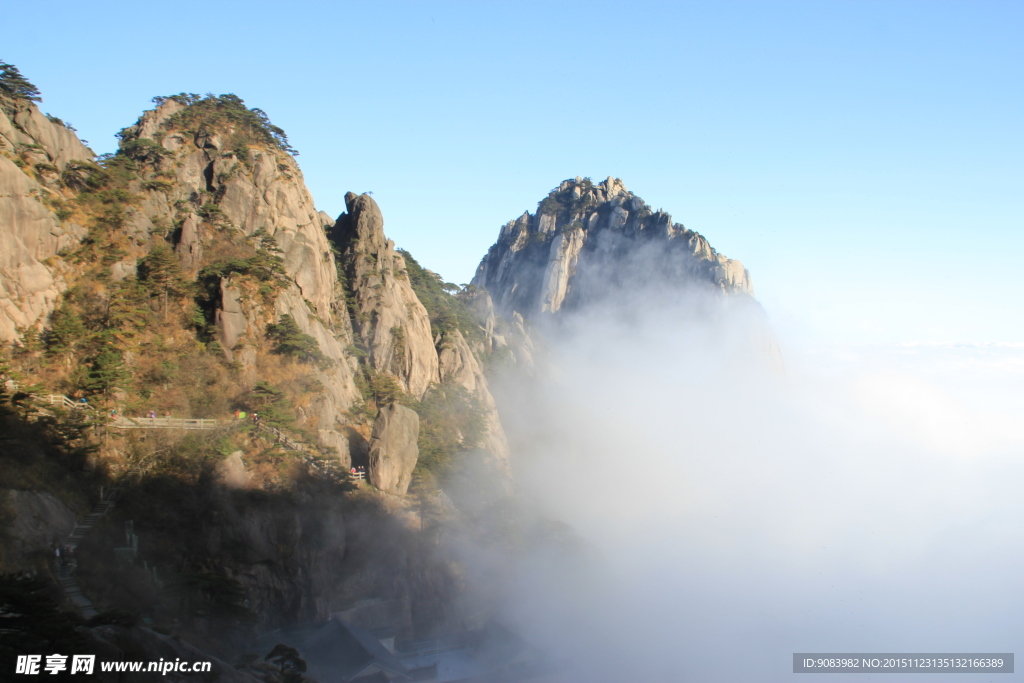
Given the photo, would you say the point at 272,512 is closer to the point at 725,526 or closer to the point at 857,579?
the point at 725,526

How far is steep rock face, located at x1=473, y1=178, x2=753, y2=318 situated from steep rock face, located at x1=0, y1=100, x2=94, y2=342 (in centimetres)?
8209

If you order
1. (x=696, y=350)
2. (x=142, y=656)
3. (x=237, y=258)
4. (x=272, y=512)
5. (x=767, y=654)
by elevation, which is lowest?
(x=767, y=654)

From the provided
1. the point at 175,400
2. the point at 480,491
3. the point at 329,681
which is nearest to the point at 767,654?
the point at 480,491

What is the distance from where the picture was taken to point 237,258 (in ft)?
141

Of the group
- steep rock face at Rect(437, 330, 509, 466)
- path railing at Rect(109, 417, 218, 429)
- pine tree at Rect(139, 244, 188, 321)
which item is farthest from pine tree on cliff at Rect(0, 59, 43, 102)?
steep rock face at Rect(437, 330, 509, 466)

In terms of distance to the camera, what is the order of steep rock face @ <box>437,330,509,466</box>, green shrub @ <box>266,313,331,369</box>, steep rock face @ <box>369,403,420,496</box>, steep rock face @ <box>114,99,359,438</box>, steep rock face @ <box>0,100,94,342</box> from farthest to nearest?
steep rock face @ <box>437,330,509,466</box>, steep rock face @ <box>369,403,420,496</box>, green shrub @ <box>266,313,331,369</box>, steep rock face @ <box>114,99,359,438</box>, steep rock face @ <box>0,100,94,342</box>

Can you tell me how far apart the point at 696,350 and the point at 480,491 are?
228ft

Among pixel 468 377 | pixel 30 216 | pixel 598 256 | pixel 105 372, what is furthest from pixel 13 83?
pixel 598 256

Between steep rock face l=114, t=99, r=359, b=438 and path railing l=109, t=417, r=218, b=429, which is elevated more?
steep rock face l=114, t=99, r=359, b=438

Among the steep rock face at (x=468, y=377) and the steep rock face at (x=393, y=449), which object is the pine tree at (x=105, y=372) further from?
the steep rock face at (x=468, y=377)

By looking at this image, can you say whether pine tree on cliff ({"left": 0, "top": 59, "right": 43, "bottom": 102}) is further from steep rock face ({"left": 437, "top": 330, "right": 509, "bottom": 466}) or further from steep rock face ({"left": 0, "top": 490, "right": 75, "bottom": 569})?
steep rock face ({"left": 437, "top": 330, "right": 509, "bottom": 466})

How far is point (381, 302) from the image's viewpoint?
2181 inches

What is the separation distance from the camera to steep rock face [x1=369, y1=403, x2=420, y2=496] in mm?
41781

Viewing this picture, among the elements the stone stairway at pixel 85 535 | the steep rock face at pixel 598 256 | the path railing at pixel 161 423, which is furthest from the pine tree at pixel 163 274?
the steep rock face at pixel 598 256
